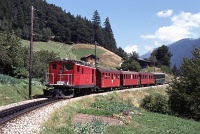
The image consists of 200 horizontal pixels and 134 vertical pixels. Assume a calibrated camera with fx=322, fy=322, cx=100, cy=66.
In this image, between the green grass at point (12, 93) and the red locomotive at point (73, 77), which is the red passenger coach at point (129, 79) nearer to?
the red locomotive at point (73, 77)

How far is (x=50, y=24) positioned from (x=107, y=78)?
118 meters

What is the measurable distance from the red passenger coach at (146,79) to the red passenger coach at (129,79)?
2.51 m

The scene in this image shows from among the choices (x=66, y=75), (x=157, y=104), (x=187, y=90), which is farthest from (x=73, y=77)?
(x=187, y=90)

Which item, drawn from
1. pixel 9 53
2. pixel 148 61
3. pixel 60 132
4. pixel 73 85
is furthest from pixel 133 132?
pixel 148 61

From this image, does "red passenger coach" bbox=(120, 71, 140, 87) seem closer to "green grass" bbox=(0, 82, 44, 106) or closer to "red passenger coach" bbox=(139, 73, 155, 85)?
"red passenger coach" bbox=(139, 73, 155, 85)

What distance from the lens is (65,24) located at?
160 m

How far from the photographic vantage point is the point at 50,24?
152m

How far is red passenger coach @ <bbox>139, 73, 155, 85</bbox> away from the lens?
195ft

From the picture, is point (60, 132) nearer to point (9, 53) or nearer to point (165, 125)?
point (165, 125)

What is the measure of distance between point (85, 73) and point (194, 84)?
11.4 metres

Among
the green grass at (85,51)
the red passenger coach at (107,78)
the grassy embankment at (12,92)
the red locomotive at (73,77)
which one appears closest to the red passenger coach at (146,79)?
the red passenger coach at (107,78)

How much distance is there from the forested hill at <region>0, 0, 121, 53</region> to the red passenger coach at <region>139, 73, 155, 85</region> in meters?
61.1

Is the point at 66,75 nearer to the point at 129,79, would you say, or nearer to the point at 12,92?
the point at 12,92

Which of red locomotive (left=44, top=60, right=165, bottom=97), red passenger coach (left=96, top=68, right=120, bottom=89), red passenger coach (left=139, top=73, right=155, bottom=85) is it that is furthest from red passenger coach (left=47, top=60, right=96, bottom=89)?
red passenger coach (left=139, top=73, right=155, bottom=85)
